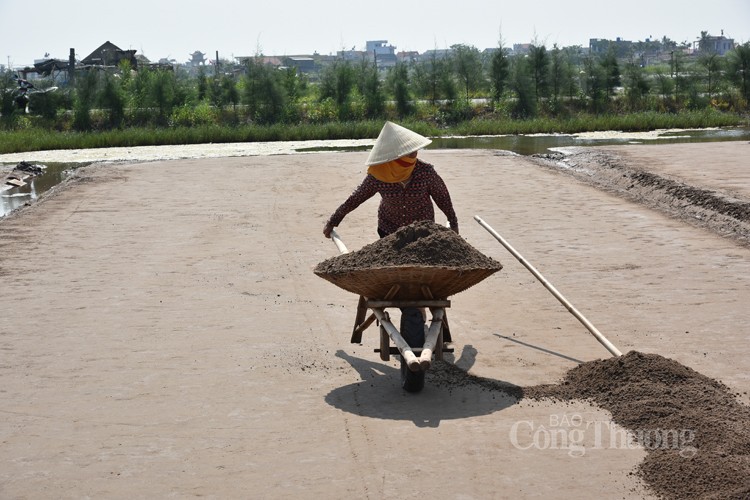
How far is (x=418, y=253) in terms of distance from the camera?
17.4 feet

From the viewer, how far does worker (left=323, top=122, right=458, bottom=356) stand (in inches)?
235

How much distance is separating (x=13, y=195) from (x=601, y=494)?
15.5 meters

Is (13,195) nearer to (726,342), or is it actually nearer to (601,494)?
(726,342)

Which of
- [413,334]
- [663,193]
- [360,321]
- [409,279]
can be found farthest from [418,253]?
[663,193]

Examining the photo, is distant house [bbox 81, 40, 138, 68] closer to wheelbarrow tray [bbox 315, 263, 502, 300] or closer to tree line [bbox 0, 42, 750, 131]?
tree line [bbox 0, 42, 750, 131]

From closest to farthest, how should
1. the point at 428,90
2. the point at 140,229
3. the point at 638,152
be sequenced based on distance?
the point at 140,229 → the point at 638,152 → the point at 428,90

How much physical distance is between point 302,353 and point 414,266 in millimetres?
1599

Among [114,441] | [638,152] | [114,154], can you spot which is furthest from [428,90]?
[114,441]

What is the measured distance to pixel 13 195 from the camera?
1762cm

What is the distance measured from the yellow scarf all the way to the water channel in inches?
629

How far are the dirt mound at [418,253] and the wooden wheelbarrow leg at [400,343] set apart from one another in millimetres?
309

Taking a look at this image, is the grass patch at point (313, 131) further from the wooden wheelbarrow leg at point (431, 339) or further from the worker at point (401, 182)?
the wooden wheelbarrow leg at point (431, 339)

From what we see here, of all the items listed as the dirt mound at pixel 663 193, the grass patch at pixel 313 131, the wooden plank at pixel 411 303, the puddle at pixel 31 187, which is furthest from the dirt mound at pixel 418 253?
the grass patch at pixel 313 131

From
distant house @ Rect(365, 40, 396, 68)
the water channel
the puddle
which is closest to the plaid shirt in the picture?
the puddle
